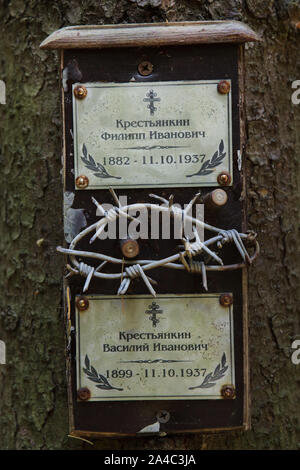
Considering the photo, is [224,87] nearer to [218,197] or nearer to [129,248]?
[218,197]

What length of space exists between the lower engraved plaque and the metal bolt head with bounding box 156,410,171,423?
29 millimetres

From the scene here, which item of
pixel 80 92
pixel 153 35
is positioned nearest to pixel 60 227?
pixel 80 92

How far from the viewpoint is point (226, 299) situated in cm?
118

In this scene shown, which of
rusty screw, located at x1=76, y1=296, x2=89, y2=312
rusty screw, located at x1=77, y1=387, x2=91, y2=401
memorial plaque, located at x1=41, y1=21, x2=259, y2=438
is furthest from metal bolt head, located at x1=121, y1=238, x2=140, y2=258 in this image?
rusty screw, located at x1=77, y1=387, x2=91, y2=401

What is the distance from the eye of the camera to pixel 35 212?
1311 millimetres

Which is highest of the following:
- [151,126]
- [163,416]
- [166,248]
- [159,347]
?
[151,126]

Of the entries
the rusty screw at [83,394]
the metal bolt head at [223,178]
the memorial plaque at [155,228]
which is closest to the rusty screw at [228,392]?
the memorial plaque at [155,228]

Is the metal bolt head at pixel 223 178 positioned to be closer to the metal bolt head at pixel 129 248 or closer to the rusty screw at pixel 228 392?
the metal bolt head at pixel 129 248

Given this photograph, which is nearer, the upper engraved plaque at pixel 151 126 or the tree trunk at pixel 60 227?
the upper engraved plaque at pixel 151 126

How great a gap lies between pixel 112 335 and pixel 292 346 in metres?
0.40

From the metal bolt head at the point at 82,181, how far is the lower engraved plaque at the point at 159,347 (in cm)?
24

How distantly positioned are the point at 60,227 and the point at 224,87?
17.5 inches

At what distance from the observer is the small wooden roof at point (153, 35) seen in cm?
113

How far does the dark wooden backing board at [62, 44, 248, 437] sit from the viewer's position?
3.80ft
